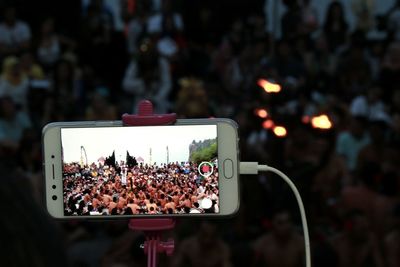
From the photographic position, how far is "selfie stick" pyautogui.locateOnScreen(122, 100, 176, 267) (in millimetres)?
1783

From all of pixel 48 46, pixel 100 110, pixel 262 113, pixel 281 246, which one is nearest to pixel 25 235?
pixel 281 246

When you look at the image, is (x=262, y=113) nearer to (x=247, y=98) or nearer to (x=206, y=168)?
(x=247, y=98)

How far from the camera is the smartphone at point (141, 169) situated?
1.78m

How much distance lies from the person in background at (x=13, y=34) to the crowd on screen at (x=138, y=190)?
9231 millimetres

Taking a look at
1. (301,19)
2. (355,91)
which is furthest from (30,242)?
(301,19)

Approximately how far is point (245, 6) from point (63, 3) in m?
2.42

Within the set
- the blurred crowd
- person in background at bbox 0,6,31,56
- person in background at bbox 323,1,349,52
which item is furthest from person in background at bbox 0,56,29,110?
person in background at bbox 323,1,349,52

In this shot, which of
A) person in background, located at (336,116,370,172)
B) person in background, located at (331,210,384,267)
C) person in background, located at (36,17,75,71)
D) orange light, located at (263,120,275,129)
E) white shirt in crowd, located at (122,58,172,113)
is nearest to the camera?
person in background, located at (331,210,384,267)

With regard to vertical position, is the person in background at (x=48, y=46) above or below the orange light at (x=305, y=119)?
above

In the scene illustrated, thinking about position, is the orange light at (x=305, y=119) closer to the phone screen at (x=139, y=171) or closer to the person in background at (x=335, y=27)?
the person in background at (x=335, y=27)

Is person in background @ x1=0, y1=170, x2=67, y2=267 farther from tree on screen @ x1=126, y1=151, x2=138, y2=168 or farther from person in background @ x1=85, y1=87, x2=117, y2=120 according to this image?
person in background @ x1=85, y1=87, x2=117, y2=120

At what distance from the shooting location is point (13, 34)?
11.1 metres

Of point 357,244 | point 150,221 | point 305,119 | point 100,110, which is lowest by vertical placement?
point 357,244

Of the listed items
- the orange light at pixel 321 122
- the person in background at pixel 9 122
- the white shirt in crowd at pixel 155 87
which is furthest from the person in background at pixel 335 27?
the person in background at pixel 9 122
